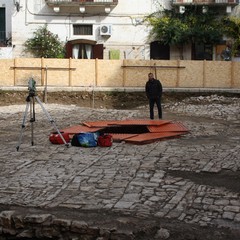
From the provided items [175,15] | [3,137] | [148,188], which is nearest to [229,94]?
[175,15]

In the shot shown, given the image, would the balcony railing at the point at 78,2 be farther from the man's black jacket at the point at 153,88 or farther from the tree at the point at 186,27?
the man's black jacket at the point at 153,88

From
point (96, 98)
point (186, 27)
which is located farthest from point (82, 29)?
point (96, 98)

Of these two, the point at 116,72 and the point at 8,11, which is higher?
the point at 8,11

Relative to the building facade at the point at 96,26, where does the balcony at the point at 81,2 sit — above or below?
above

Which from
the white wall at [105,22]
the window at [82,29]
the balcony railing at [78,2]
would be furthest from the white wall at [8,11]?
the window at [82,29]

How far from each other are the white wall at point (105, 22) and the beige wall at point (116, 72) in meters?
6.51

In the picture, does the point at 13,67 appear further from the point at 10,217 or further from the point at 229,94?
the point at 10,217

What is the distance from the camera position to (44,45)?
1460 inches

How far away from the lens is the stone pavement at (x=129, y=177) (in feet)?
24.8

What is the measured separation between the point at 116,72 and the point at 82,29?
796 cm

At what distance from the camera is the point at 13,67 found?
1248 inches

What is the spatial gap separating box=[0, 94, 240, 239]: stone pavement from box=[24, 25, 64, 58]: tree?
72.8 feet

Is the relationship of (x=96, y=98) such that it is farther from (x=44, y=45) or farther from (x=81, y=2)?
(x=81, y=2)

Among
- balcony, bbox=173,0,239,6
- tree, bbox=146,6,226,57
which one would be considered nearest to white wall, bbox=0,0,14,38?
tree, bbox=146,6,226,57
